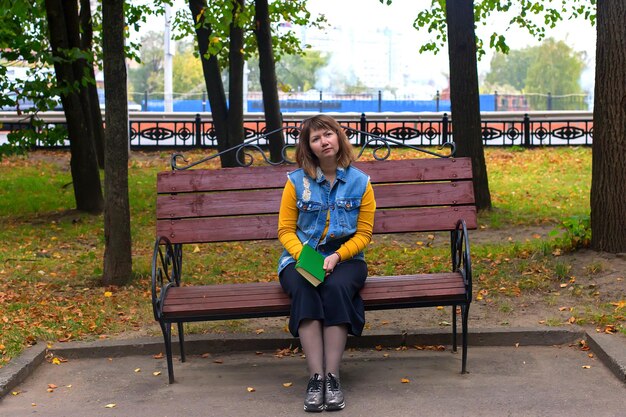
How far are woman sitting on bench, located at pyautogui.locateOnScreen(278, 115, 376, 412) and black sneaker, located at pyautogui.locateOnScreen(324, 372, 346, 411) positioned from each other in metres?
0.16

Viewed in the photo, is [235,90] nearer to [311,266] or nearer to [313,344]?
[311,266]

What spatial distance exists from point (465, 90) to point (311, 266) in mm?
7286

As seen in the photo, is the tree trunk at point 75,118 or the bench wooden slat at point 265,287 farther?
the tree trunk at point 75,118

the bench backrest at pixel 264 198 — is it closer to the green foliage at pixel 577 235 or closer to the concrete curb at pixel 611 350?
the concrete curb at pixel 611 350

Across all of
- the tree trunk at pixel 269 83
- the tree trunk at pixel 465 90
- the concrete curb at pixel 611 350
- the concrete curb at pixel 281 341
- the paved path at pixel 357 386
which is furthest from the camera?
the tree trunk at pixel 269 83

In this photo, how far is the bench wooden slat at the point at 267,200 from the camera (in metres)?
6.10

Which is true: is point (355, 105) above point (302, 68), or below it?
below

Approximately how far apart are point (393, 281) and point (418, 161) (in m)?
0.95

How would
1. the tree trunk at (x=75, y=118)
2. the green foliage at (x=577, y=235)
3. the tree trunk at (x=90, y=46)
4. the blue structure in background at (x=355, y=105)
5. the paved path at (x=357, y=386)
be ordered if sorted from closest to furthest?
the paved path at (x=357, y=386), the green foliage at (x=577, y=235), the tree trunk at (x=75, y=118), the tree trunk at (x=90, y=46), the blue structure in background at (x=355, y=105)

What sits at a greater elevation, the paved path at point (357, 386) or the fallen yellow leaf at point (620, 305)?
the fallen yellow leaf at point (620, 305)

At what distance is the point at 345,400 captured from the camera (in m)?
5.08

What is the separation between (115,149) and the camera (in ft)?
26.2

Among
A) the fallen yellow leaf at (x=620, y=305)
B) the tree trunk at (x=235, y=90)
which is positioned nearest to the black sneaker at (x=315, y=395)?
the fallen yellow leaf at (x=620, y=305)

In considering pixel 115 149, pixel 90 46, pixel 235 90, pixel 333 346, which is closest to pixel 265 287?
pixel 333 346
